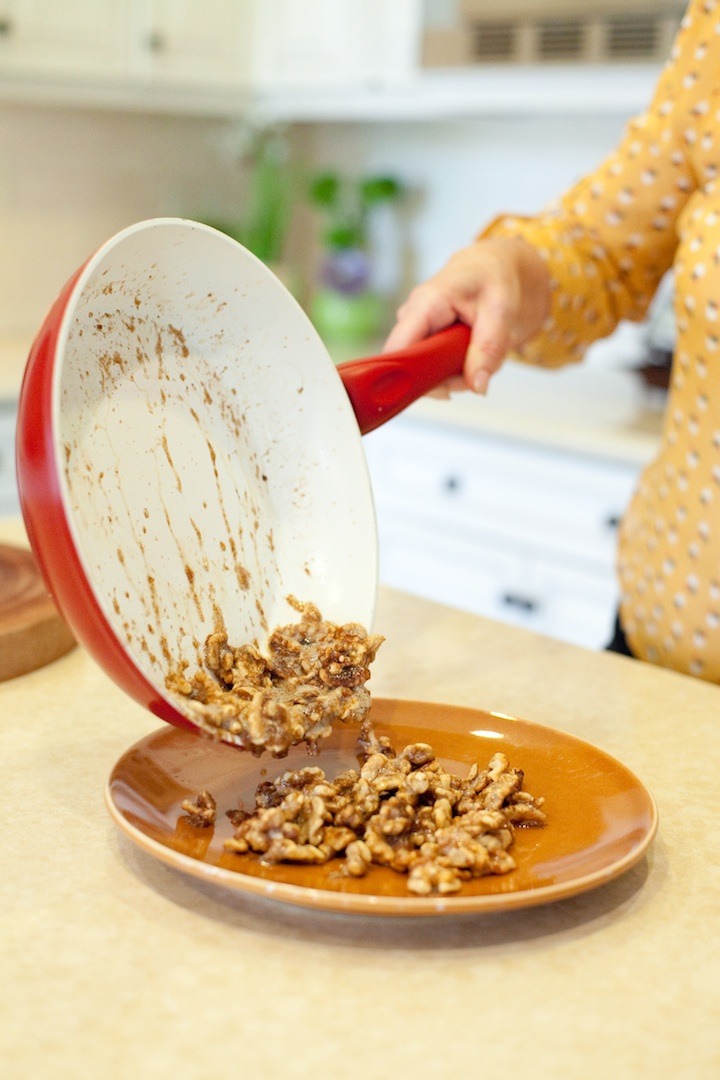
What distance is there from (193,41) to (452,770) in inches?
92.8

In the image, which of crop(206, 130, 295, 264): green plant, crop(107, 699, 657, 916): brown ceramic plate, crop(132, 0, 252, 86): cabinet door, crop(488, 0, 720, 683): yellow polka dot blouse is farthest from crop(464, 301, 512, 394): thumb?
crop(206, 130, 295, 264): green plant

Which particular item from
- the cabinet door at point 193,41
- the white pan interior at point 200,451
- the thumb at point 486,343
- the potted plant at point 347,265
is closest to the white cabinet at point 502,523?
the potted plant at point 347,265

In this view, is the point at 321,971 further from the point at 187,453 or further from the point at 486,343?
the point at 486,343

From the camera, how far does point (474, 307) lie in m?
1.13

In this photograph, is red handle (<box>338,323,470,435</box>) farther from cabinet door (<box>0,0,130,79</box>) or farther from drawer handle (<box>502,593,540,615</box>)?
cabinet door (<box>0,0,130,79</box>)

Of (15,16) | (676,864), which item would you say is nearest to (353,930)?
(676,864)

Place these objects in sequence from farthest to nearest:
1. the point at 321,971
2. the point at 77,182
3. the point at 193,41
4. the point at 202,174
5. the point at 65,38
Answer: the point at 202,174 < the point at 77,182 < the point at 193,41 < the point at 65,38 < the point at 321,971

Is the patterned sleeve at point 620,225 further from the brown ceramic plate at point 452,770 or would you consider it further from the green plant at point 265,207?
the green plant at point 265,207

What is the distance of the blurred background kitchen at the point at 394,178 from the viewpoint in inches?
89.7

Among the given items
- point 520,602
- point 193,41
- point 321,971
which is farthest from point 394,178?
point 321,971

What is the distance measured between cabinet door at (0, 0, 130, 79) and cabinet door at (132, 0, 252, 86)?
0.05m

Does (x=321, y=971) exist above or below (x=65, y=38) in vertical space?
below

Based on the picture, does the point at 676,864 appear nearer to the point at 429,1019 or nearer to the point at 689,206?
the point at 429,1019

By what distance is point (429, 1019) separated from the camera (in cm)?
55
